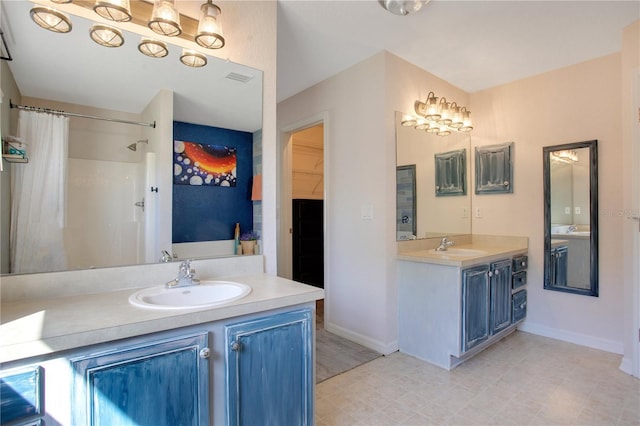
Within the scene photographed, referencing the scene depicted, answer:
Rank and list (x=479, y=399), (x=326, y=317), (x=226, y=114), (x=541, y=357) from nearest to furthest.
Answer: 1. (x=226, y=114)
2. (x=479, y=399)
3. (x=541, y=357)
4. (x=326, y=317)

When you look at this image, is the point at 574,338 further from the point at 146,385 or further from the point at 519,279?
the point at 146,385

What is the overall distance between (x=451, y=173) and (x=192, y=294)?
111 inches

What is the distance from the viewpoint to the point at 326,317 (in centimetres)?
325

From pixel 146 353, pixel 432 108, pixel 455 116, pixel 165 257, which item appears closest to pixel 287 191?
pixel 432 108

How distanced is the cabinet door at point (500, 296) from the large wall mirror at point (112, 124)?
2174 millimetres

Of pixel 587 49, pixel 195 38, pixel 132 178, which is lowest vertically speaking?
pixel 132 178

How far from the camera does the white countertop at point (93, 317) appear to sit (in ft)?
2.98

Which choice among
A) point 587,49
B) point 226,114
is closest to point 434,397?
point 226,114

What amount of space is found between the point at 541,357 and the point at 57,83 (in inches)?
140

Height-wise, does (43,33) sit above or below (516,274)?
above

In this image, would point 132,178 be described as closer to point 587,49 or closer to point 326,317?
point 326,317

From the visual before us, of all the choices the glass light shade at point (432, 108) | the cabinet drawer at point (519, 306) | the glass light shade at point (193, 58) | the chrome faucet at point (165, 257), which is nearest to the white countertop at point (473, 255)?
the cabinet drawer at point (519, 306)

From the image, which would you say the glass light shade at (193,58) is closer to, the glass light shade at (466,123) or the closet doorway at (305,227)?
the closet doorway at (305,227)

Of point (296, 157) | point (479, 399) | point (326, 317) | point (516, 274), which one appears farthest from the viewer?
point (296, 157)
